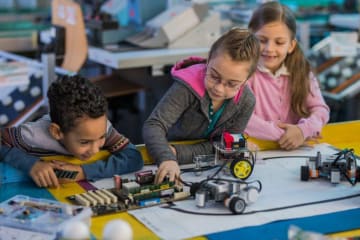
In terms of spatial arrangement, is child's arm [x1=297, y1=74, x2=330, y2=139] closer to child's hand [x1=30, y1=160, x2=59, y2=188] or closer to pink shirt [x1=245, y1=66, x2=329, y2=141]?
pink shirt [x1=245, y1=66, x2=329, y2=141]

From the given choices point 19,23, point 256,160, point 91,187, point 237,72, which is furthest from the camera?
point 19,23

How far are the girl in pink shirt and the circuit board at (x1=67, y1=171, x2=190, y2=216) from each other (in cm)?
66

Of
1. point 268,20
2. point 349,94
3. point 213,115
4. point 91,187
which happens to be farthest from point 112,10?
point 91,187

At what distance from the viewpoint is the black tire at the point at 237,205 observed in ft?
4.84

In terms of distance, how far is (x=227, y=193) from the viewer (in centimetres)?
152

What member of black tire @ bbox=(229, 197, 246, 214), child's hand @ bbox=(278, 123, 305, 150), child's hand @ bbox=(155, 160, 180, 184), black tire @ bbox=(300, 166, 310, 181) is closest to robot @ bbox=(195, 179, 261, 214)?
black tire @ bbox=(229, 197, 246, 214)

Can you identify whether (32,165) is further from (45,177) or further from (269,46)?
(269,46)

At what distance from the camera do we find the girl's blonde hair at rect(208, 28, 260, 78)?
1.79 meters

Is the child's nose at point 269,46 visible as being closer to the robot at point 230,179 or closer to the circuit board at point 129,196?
the robot at point 230,179

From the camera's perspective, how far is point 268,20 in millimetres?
2275

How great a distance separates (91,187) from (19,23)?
347 cm

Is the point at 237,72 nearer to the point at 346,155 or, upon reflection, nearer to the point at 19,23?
the point at 346,155

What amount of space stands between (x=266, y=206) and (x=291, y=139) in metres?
0.54

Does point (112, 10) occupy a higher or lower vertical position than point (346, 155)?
higher
